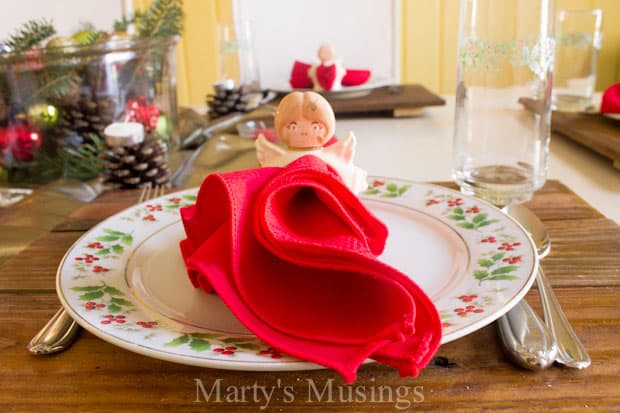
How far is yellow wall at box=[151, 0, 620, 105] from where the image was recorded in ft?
6.67

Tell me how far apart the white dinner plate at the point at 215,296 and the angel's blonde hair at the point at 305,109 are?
104mm

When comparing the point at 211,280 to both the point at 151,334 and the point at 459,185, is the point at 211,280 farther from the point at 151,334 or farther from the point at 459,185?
the point at 459,185

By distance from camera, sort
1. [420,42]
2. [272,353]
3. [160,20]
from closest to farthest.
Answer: [272,353]
[160,20]
[420,42]

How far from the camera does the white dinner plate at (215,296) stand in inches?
12.1

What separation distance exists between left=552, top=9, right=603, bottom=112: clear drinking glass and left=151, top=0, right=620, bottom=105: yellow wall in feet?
3.41

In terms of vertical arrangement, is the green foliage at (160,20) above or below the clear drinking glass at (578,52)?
above

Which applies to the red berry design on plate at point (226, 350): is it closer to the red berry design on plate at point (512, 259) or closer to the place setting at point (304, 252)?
the place setting at point (304, 252)

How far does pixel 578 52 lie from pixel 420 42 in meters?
1.10

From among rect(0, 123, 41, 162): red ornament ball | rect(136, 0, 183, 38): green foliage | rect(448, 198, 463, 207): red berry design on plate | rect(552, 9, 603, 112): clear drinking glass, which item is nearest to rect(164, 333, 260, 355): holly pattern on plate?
rect(448, 198, 463, 207): red berry design on plate

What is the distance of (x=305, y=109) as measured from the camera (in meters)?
0.45

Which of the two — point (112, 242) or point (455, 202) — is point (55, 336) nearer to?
point (112, 242)

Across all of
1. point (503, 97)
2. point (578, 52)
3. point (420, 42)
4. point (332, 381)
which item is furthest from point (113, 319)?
point (420, 42)

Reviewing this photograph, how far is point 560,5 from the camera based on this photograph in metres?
2.02

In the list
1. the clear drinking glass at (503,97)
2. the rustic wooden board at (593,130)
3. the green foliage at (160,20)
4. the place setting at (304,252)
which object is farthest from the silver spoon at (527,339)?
the green foliage at (160,20)
